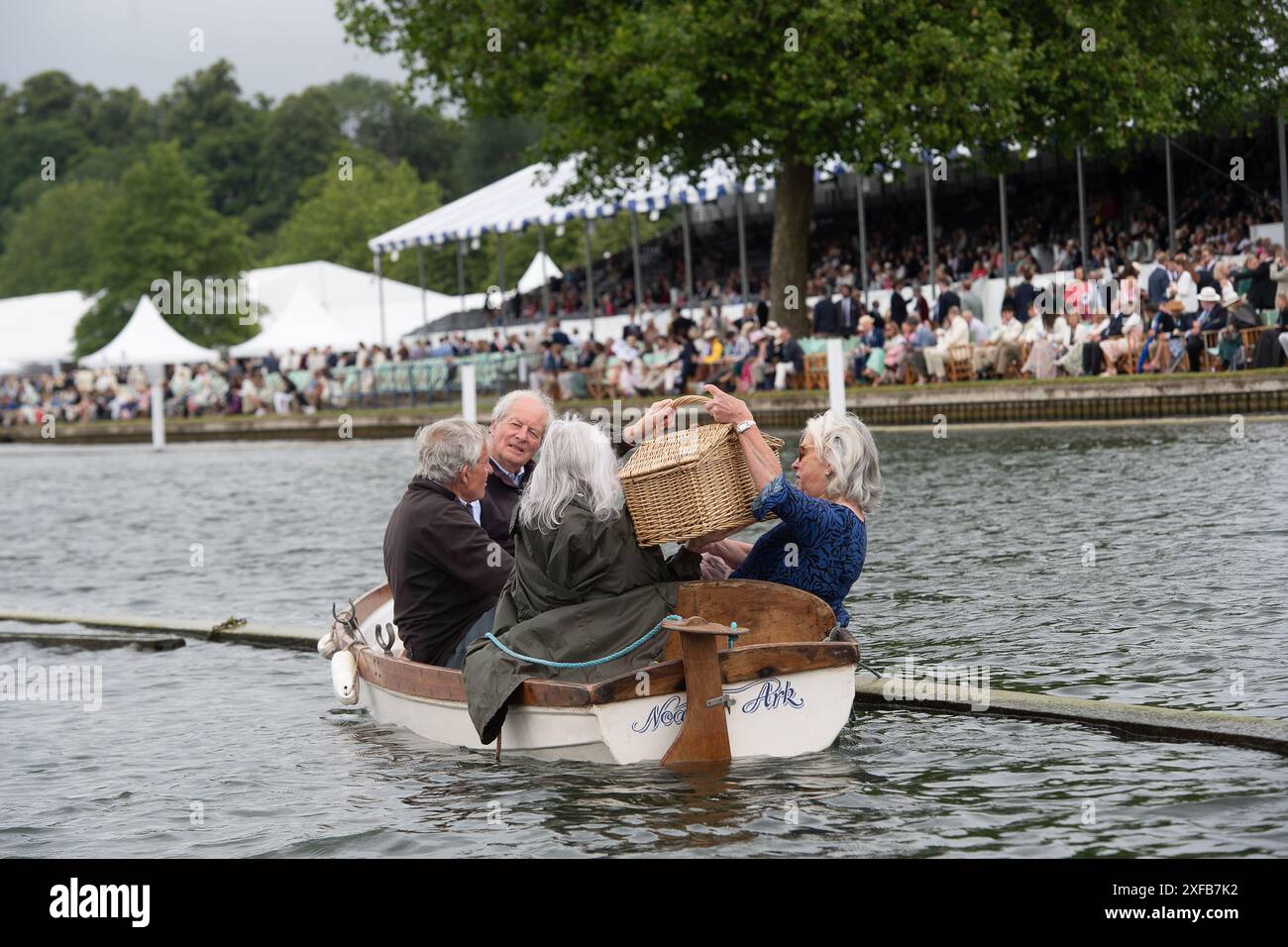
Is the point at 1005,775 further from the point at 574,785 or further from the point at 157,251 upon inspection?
the point at 157,251

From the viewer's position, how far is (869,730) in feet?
28.6

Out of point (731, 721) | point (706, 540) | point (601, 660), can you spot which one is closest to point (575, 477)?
point (706, 540)

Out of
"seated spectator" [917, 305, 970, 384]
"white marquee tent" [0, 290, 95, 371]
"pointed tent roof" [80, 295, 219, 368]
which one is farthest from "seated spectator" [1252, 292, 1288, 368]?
"white marquee tent" [0, 290, 95, 371]

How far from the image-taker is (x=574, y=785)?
26.0 ft

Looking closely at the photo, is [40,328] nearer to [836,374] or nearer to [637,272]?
[637,272]

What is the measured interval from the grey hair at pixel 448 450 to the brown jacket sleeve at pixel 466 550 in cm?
19

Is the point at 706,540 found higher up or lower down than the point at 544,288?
lower down

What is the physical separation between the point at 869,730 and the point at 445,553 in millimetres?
2239

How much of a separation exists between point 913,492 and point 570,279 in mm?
31480

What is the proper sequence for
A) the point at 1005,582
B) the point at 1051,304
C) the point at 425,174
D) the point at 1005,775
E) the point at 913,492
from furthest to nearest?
the point at 425,174, the point at 1051,304, the point at 913,492, the point at 1005,582, the point at 1005,775

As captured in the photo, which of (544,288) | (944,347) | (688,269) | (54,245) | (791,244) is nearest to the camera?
(944,347)

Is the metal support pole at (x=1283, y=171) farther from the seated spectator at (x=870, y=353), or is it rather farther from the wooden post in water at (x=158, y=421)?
the wooden post in water at (x=158, y=421)

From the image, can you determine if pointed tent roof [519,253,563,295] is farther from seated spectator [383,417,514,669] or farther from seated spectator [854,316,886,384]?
seated spectator [383,417,514,669]
